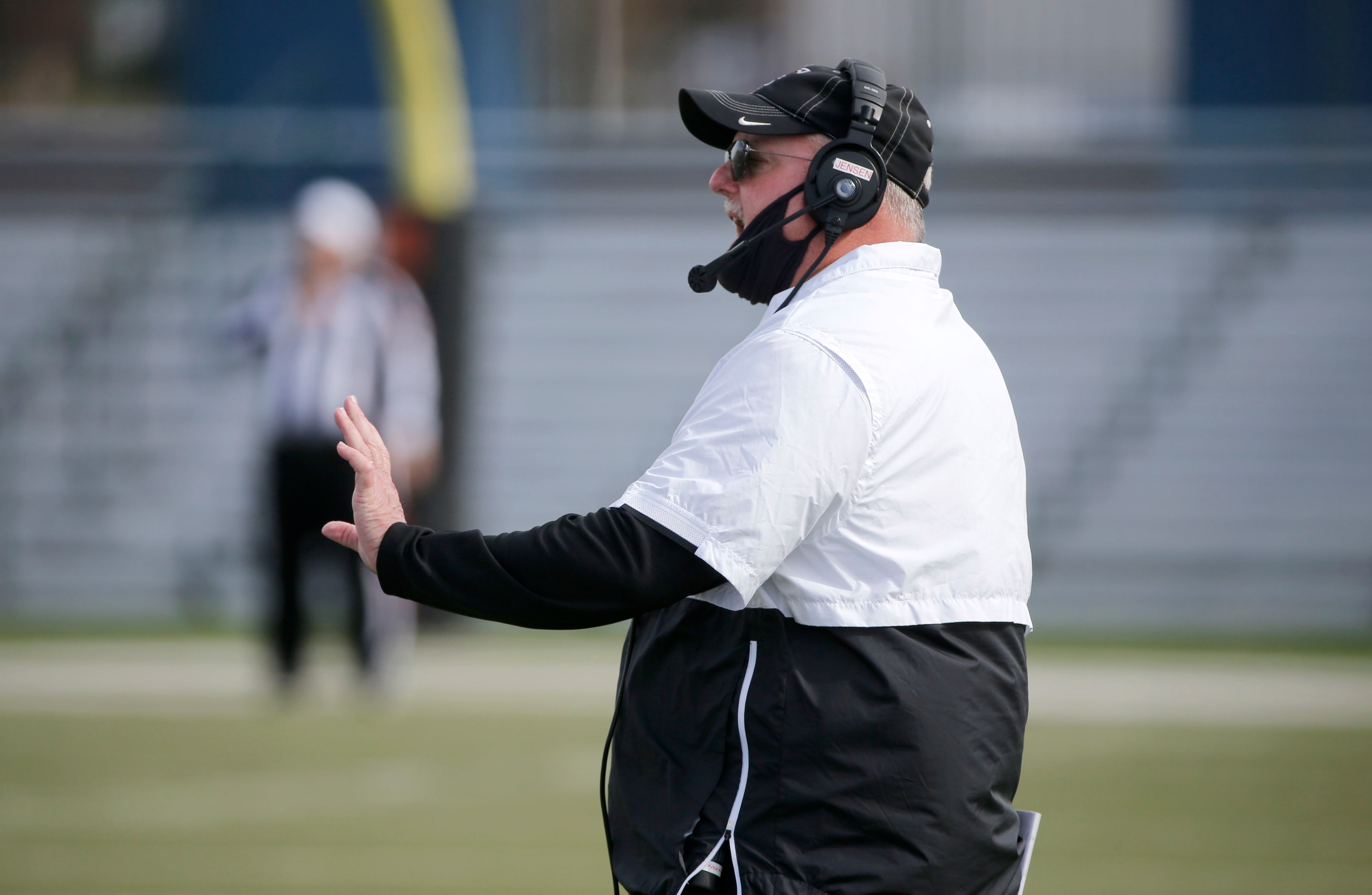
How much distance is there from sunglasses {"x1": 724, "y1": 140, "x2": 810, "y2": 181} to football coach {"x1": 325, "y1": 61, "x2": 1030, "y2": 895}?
0.51 feet

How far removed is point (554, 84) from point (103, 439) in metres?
5.14

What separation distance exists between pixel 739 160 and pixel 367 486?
2.42 ft

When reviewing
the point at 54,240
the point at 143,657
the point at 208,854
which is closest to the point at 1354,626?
the point at 143,657

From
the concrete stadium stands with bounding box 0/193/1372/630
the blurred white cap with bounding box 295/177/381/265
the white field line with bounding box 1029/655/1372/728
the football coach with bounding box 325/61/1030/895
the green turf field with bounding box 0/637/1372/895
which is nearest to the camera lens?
the football coach with bounding box 325/61/1030/895

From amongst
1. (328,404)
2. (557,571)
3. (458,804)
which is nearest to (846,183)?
(557,571)

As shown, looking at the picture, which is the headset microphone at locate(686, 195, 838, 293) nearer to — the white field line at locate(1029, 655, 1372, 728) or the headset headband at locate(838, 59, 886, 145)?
the headset headband at locate(838, 59, 886, 145)

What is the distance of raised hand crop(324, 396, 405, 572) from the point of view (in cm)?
227

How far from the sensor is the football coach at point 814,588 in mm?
2119

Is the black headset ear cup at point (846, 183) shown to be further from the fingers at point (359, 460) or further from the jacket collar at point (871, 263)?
the fingers at point (359, 460)

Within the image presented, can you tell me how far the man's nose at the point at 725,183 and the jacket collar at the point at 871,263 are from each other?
0.23 meters

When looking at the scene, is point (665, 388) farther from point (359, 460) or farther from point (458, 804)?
point (359, 460)

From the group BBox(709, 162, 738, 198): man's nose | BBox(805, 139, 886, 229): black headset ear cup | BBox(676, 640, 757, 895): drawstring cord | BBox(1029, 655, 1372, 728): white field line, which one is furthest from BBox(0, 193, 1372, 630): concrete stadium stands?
BBox(676, 640, 757, 895): drawstring cord

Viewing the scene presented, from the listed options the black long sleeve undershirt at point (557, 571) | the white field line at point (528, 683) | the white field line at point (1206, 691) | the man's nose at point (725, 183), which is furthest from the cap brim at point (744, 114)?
the white field line at point (528, 683)

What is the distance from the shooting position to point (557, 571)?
7.03ft
